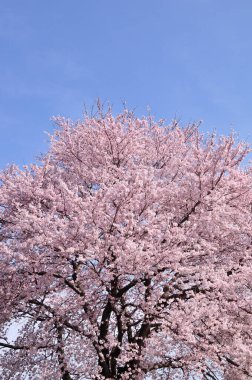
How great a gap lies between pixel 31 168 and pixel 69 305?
211 inches

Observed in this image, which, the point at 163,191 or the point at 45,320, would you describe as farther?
the point at 163,191

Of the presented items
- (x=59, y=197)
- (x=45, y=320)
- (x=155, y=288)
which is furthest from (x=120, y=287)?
(x=59, y=197)

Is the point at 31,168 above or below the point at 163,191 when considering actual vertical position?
above

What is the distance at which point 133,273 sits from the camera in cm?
972

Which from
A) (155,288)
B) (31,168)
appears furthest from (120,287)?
(31,168)

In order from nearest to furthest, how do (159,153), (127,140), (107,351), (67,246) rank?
(67,246) → (107,351) → (127,140) → (159,153)

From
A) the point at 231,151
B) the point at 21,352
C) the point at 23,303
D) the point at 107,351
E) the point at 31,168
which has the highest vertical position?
the point at 31,168

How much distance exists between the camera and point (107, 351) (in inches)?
432

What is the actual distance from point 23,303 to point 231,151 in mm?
7999

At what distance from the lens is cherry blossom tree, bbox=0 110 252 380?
10.1 m

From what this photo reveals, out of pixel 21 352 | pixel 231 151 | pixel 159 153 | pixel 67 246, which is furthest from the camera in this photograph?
pixel 159 153

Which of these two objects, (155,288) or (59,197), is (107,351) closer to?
(155,288)

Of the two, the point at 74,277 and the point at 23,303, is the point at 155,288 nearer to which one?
the point at 74,277

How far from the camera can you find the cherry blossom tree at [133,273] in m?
10.1
